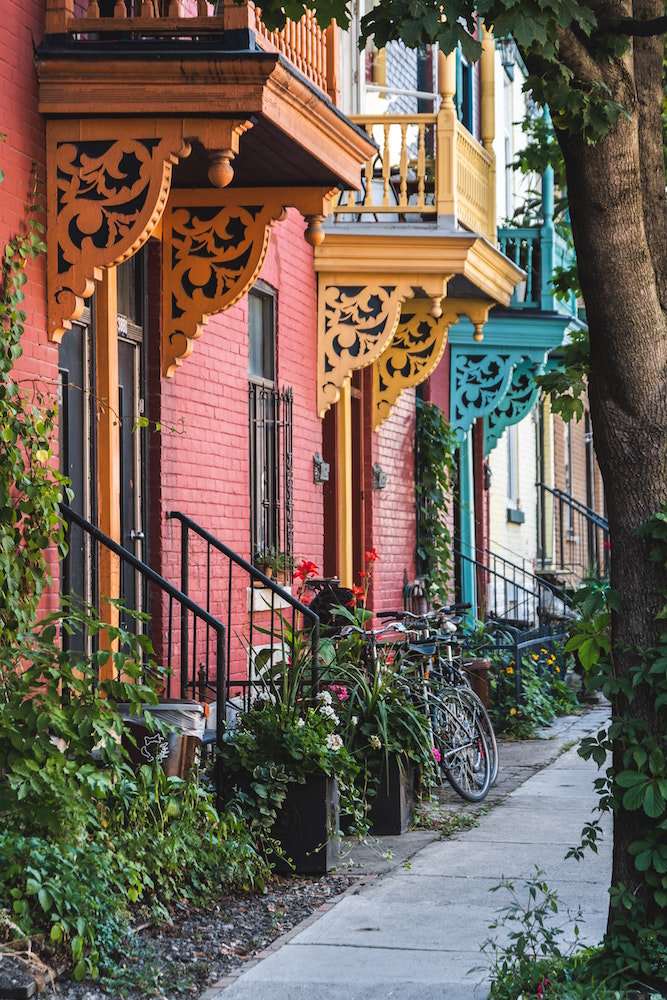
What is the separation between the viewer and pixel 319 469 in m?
11.0

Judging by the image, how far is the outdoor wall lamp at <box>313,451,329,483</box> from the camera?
35.9ft

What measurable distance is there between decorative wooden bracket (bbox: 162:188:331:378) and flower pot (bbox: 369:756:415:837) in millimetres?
2562

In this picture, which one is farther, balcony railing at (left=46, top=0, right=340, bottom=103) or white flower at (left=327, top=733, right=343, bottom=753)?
white flower at (left=327, top=733, right=343, bottom=753)

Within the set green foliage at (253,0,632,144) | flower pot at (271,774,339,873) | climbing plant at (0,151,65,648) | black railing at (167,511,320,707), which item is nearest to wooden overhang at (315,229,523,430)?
black railing at (167,511,320,707)

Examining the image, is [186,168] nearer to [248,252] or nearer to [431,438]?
[248,252]

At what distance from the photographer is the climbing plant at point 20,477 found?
580 centimetres

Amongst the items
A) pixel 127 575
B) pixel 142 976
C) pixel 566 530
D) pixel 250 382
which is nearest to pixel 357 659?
pixel 127 575

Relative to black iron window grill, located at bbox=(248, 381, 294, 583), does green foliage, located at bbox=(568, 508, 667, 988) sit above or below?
below

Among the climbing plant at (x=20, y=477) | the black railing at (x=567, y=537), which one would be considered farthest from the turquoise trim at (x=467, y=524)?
the climbing plant at (x=20, y=477)

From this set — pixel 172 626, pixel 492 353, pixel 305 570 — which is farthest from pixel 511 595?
pixel 172 626

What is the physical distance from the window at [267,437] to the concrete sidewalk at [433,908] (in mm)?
2214

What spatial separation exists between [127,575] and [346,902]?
92.3 inches

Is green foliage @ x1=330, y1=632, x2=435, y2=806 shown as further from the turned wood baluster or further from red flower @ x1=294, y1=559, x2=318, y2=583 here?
the turned wood baluster

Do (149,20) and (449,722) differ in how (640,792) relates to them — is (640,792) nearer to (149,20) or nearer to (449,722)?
(149,20)
